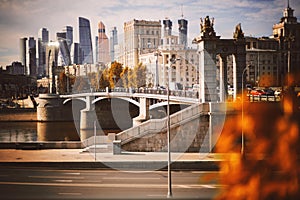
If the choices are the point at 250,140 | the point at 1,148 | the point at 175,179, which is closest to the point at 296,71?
Answer: the point at 250,140

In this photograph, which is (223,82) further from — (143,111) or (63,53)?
(63,53)

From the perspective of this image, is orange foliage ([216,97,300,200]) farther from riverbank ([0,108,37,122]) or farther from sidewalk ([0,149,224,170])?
riverbank ([0,108,37,122])

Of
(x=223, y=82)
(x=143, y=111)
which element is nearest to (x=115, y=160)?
(x=223, y=82)

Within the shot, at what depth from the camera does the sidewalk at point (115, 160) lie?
70.3 ft

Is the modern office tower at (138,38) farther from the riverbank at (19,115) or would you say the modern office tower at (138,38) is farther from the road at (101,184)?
the road at (101,184)

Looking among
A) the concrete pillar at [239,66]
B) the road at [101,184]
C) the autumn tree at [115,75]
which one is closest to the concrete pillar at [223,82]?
the concrete pillar at [239,66]

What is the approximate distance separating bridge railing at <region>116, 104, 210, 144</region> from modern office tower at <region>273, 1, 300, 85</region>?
8.11 m

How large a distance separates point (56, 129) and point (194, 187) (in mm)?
38807

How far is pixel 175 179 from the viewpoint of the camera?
1878cm

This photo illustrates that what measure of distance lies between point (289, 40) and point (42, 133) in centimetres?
3209

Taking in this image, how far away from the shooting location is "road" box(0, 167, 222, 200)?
16031mm

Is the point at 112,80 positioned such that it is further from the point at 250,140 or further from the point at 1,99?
the point at 250,140

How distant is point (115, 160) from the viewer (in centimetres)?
2230

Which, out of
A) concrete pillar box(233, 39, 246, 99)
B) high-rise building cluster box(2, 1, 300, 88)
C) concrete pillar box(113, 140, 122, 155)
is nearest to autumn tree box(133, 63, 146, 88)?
high-rise building cluster box(2, 1, 300, 88)
